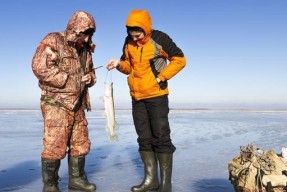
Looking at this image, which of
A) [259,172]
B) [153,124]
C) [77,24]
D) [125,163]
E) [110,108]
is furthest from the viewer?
[125,163]

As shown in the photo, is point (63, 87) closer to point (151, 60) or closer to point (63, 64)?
point (63, 64)

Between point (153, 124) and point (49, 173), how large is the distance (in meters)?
1.44

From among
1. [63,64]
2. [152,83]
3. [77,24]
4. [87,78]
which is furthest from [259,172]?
[77,24]

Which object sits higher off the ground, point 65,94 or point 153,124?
point 65,94

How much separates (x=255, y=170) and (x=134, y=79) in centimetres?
194

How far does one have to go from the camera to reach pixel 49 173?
166 inches

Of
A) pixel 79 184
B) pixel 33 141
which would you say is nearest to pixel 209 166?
pixel 79 184

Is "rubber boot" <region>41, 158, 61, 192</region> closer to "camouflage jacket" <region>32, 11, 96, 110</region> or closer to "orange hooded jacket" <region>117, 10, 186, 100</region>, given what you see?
"camouflage jacket" <region>32, 11, 96, 110</region>

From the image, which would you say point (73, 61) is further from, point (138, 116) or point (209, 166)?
point (209, 166)

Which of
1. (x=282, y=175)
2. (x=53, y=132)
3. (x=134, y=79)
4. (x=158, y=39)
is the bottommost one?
(x=282, y=175)

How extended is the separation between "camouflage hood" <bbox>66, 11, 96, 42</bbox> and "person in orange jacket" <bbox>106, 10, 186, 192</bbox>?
51 cm

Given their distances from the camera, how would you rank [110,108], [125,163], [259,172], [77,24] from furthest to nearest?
[125,163] → [110,108] → [77,24] → [259,172]

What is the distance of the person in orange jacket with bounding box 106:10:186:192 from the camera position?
4340 mm

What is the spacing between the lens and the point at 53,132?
4215 millimetres
